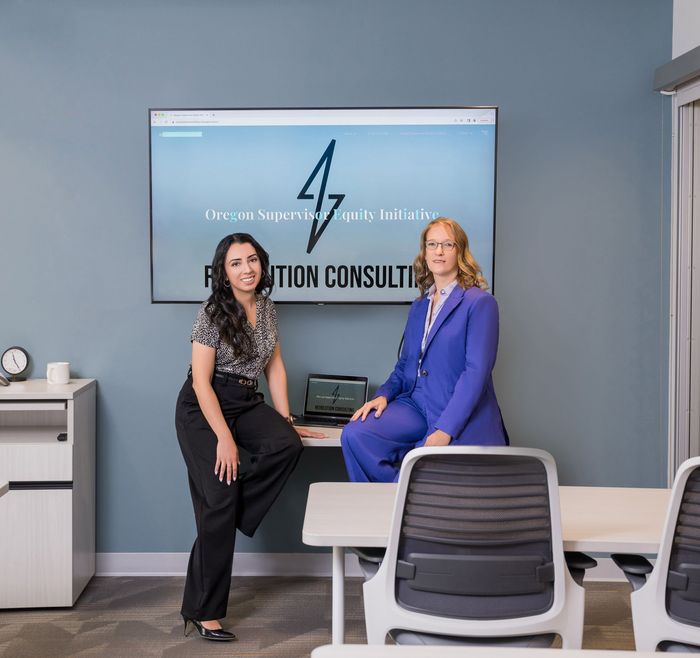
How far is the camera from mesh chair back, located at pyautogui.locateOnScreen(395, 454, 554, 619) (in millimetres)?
1988

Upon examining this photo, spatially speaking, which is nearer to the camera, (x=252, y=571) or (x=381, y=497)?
(x=381, y=497)

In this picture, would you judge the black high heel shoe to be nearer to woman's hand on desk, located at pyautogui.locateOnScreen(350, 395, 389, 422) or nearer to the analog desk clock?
woman's hand on desk, located at pyautogui.locateOnScreen(350, 395, 389, 422)

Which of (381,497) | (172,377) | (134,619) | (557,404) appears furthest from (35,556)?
(557,404)

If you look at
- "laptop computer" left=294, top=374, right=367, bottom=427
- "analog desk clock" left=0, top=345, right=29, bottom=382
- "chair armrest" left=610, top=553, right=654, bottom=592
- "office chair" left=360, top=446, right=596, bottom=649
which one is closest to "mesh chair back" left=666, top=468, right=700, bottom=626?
"chair armrest" left=610, top=553, right=654, bottom=592

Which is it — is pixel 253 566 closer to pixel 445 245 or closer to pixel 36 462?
pixel 36 462

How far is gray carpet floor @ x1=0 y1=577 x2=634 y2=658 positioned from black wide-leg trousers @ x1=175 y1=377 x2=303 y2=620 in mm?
195

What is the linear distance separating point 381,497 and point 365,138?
6.74ft

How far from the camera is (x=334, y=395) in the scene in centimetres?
402

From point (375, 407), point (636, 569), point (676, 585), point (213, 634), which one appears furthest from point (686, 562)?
point (213, 634)

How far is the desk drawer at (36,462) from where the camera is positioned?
12.0 ft

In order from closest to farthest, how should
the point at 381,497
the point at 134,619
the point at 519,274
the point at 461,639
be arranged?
the point at 461,639, the point at 381,497, the point at 134,619, the point at 519,274

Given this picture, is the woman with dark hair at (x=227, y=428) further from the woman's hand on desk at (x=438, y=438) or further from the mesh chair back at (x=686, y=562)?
the mesh chair back at (x=686, y=562)

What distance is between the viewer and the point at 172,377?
4.15 meters

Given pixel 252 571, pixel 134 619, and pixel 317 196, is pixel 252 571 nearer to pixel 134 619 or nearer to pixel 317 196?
pixel 134 619
